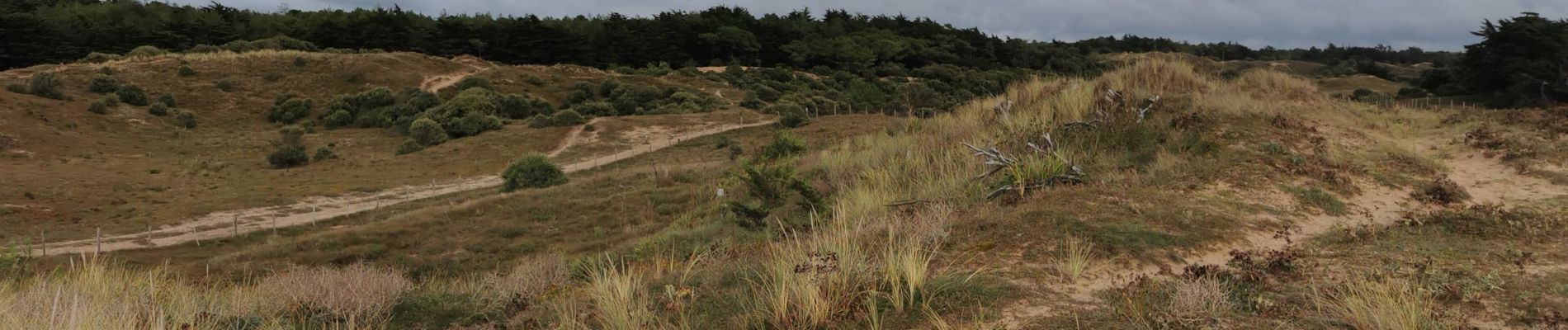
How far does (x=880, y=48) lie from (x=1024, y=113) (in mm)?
80828

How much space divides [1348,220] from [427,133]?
40825mm

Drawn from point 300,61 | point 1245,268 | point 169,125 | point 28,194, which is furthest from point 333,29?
point 1245,268

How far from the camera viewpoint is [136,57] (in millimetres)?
54688

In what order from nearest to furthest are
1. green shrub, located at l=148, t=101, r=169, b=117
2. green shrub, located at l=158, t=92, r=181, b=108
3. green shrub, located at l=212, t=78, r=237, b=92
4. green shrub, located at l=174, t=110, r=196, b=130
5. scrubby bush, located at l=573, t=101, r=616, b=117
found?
green shrub, located at l=174, t=110, r=196, b=130 < green shrub, located at l=148, t=101, r=169, b=117 < green shrub, located at l=158, t=92, r=181, b=108 < scrubby bush, located at l=573, t=101, r=616, b=117 < green shrub, located at l=212, t=78, r=237, b=92

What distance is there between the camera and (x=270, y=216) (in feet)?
69.6

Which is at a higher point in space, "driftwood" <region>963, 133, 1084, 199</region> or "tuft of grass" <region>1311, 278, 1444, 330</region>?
"driftwood" <region>963, 133, 1084, 199</region>

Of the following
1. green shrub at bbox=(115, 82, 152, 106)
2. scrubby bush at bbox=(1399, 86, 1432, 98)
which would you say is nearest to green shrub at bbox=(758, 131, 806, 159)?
scrubby bush at bbox=(1399, 86, 1432, 98)

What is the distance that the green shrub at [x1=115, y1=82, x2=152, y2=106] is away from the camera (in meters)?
44.3

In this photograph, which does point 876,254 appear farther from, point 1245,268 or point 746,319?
point 1245,268

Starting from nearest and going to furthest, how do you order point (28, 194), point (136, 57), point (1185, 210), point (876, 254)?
point (876, 254)
point (1185, 210)
point (28, 194)
point (136, 57)

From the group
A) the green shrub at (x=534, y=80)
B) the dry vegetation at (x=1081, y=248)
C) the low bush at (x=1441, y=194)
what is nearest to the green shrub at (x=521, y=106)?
the green shrub at (x=534, y=80)

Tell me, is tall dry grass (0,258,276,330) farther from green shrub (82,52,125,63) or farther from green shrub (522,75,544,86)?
green shrub (82,52,125,63)

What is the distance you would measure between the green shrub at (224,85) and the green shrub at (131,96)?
5.10 metres

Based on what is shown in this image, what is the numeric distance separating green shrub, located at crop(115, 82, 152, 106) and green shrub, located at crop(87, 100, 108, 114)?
3187 mm
